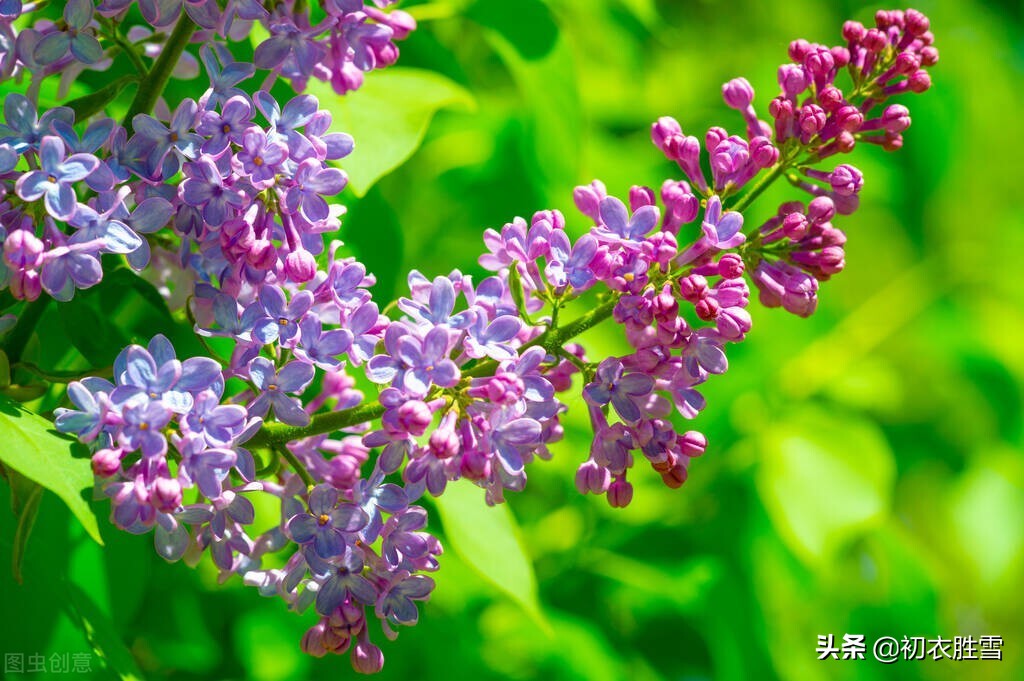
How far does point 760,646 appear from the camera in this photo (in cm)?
172

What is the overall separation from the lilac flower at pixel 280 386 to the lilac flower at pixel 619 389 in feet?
0.69

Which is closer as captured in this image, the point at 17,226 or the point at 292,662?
the point at 17,226

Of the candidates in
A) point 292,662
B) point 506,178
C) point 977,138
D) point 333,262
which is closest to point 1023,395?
point 977,138

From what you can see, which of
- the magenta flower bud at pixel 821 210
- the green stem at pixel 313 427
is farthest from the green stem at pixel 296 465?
the magenta flower bud at pixel 821 210

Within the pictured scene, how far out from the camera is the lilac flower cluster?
2.71ft

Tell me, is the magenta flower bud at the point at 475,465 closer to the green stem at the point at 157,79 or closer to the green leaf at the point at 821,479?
the green stem at the point at 157,79

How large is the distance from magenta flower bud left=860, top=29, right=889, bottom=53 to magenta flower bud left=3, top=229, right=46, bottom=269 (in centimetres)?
67

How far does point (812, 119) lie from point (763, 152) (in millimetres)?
47

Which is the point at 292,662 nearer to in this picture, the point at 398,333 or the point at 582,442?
the point at 582,442

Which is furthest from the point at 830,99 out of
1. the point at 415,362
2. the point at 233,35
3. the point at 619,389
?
the point at 233,35

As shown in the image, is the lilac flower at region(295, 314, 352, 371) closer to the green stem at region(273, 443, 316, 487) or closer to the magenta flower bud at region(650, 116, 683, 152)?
the green stem at region(273, 443, 316, 487)

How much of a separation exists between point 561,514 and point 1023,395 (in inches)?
49.9

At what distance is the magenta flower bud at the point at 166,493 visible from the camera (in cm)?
72

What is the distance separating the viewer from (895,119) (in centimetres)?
93
